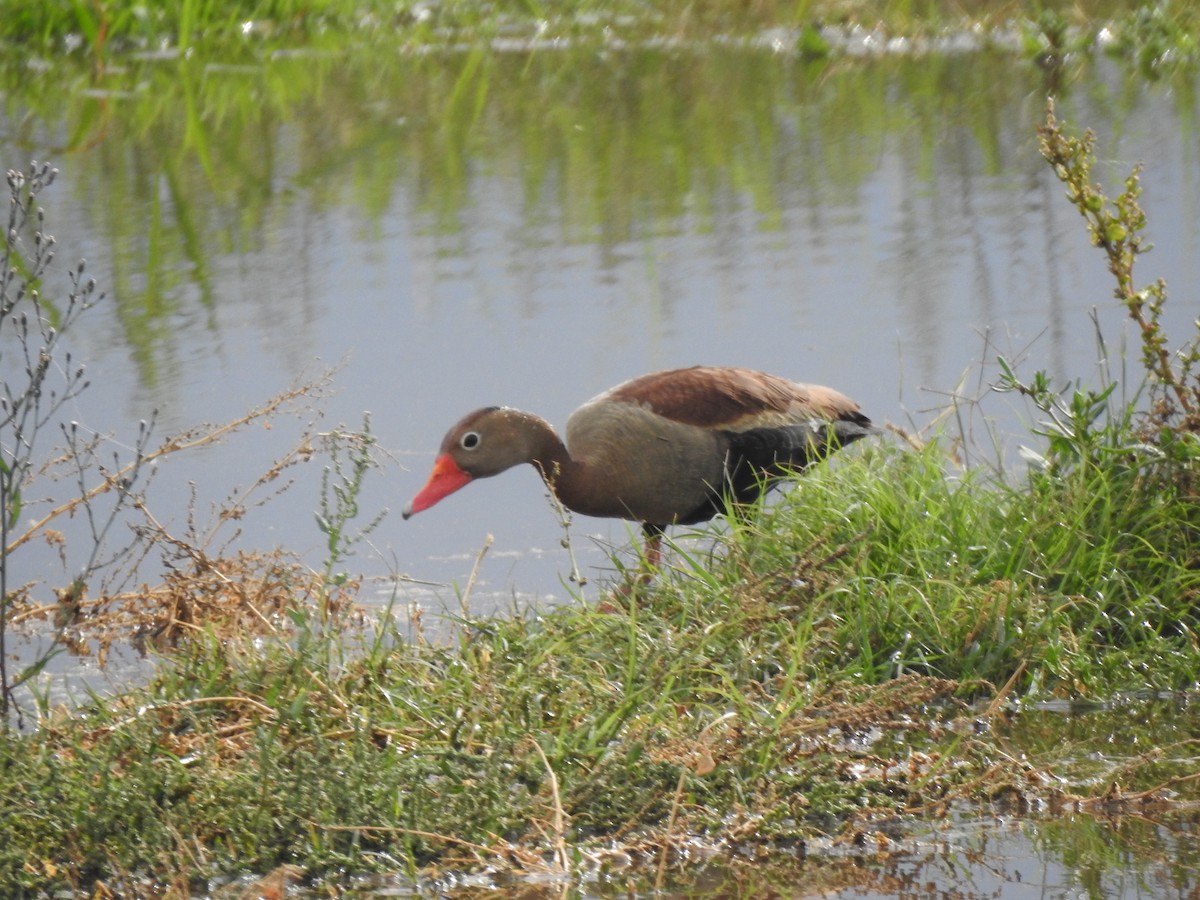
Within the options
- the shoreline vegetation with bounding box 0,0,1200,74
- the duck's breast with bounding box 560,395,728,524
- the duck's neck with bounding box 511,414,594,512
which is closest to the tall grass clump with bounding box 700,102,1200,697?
the duck's breast with bounding box 560,395,728,524

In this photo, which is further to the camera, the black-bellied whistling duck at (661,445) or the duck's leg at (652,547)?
the black-bellied whistling duck at (661,445)

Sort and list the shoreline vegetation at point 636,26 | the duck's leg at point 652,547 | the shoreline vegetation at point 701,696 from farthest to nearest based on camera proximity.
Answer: the shoreline vegetation at point 636,26
the duck's leg at point 652,547
the shoreline vegetation at point 701,696

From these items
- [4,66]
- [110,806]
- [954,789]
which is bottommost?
[954,789]

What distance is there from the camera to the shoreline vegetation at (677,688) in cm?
322

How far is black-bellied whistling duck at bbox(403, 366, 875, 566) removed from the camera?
5.12 m

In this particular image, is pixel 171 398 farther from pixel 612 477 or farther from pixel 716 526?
pixel 716 526

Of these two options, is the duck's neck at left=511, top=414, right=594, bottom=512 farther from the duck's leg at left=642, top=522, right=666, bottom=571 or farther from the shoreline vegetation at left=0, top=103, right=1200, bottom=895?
the shoreline vegetation at left=0, top=103, right=1200, bottom=895

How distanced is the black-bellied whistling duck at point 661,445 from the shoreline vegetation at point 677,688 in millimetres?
241

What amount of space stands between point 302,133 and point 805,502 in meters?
8.26

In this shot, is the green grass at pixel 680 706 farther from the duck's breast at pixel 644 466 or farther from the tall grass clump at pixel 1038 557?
the duck's breast at pixel 644 466

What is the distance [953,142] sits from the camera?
10.3 metres

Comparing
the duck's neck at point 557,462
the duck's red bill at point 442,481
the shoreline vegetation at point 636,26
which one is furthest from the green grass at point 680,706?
the shoreline vegetation at point 636,26

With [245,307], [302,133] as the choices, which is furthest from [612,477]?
[302,133]

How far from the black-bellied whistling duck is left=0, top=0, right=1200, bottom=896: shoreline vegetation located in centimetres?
24
